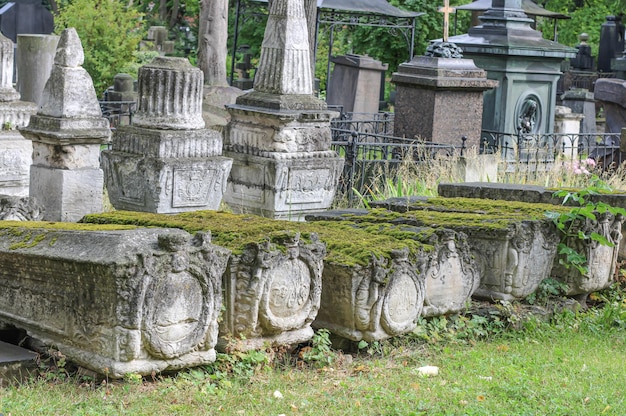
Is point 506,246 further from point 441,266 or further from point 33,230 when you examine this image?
point 33,230

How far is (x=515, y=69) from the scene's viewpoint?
16.4 m

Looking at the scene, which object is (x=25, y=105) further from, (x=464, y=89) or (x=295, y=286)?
(x=464, y=89)

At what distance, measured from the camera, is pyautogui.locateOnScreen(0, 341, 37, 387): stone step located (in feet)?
18.0

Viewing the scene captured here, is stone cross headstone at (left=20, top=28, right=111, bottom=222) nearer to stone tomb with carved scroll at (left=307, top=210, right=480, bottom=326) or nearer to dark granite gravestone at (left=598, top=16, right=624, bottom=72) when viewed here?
stone tomb with carved scroll at (left=307, top=210, right=480, bottom=326)

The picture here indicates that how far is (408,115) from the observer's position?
49.2 ft

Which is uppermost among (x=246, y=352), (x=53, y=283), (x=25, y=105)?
(x=25, y=105)

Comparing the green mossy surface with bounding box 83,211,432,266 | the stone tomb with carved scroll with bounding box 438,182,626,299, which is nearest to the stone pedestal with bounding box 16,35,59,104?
the green mossy surface with bounding box 83,211,432,266

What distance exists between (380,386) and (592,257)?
2806 mm

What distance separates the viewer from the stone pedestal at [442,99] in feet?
47.5

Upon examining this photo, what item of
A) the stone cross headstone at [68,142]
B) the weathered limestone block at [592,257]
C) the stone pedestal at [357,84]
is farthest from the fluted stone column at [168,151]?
the stone pedestal at [357,84]

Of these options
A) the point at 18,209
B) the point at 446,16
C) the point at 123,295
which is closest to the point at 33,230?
the point at 123,295

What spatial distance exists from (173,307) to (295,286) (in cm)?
89

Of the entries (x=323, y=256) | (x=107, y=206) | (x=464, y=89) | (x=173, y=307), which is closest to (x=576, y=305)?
(x=323, y=256)

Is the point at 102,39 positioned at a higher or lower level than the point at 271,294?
higher
